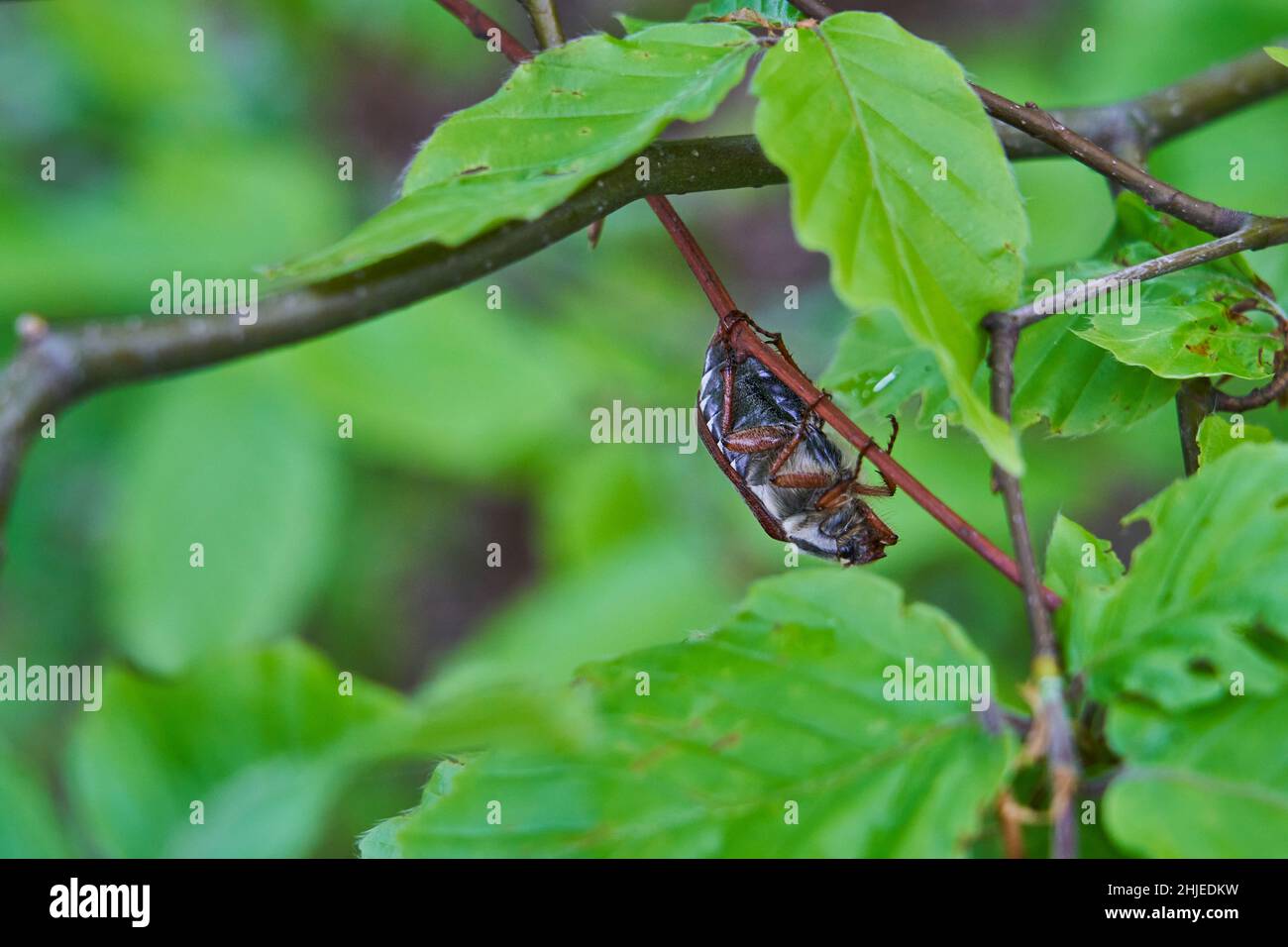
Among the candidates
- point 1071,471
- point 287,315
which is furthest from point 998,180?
point 1071,471

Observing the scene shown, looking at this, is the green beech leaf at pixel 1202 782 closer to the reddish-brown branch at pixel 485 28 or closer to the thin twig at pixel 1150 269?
the thin twig at pixel 1150 269

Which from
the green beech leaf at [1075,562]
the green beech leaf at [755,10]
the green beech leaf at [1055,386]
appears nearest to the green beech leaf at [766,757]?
the green beech leaf at [1075,562]

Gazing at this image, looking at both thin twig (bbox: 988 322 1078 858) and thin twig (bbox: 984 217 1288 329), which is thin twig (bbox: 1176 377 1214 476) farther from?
thin twig (bbox: 988 322 1078 858)

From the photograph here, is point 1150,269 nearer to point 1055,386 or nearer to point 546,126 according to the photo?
point 1055,386

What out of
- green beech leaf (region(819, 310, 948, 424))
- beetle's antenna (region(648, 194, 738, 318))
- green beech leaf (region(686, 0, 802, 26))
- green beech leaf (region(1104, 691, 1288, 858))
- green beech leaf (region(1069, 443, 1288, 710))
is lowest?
green beech leaf (region(1104, 691, 1288, 858))

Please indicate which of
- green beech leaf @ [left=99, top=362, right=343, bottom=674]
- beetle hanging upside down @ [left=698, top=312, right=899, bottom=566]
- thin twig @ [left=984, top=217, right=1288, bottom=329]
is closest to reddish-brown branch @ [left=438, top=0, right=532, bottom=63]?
beetle hanging upside down @ [left=698, top=312, right=899, bottom=566]

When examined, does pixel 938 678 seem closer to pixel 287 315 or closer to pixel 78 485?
pixel 287 315
